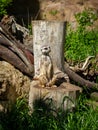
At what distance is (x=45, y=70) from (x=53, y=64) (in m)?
0.57

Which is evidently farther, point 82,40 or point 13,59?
point 82,40

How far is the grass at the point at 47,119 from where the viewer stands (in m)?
6.93

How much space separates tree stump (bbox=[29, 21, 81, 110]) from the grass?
0.15 m

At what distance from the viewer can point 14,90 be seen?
8.36 metres

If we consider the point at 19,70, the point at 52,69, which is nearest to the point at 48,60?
the point at 52,69

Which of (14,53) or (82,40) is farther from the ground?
(82,40)

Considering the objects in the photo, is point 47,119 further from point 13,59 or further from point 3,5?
point 3,5

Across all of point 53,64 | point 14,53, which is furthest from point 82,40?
point 53,64

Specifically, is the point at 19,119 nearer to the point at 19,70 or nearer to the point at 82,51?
the point at 19,70

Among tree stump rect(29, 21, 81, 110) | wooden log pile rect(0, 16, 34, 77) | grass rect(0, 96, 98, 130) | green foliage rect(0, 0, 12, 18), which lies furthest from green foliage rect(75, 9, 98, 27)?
grass rect(0, 96, 98, 130)

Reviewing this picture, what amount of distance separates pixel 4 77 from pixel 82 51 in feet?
12.3

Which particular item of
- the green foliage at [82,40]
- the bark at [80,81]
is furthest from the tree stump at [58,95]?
the green foliage at [82,40]

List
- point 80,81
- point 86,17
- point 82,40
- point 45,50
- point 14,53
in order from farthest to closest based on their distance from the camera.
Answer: point 86,17, point 82,40, point 80,81, point 14,53, point 45,50

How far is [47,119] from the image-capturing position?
7.21 meters
